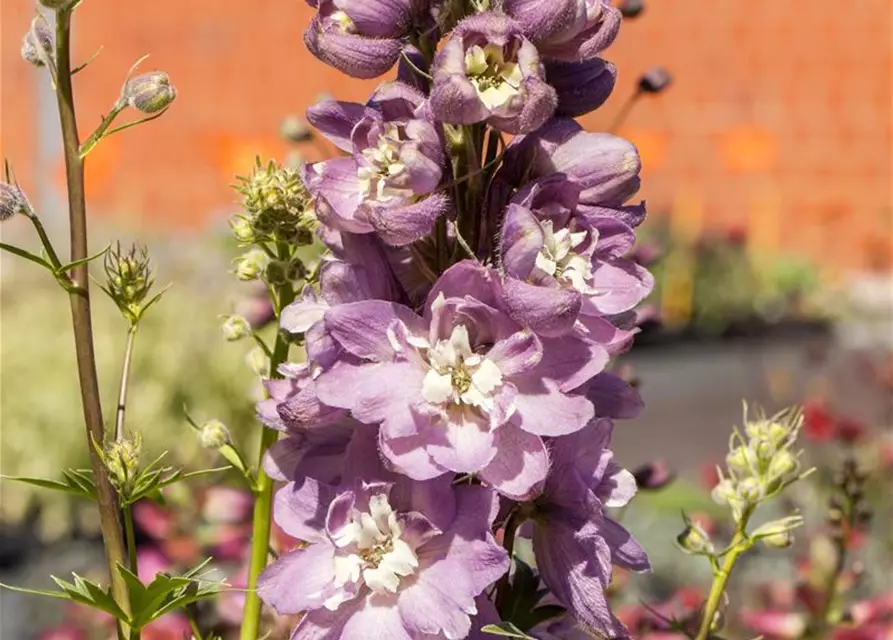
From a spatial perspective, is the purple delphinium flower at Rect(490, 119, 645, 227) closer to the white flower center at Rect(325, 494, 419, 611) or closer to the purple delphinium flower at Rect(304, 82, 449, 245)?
the purple delphinium flower at Rect(304, 82, 449, 245)

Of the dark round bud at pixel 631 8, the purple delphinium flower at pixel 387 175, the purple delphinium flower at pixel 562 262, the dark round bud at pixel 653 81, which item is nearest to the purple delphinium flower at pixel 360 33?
the purple delphinium flower at pixel 387 175

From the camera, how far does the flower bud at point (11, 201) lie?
72 cm

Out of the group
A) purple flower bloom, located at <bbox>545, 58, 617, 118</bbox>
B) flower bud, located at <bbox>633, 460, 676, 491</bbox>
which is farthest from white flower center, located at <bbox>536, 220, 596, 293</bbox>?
flower bud, located at <bbox>633, 460, 676, 491</bbox>

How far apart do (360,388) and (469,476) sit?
3.9 inches

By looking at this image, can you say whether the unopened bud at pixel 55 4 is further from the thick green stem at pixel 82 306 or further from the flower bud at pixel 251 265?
the flower bud at pixel 251 265

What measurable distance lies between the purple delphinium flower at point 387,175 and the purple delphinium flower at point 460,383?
48 mm

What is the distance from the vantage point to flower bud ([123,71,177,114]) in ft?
2.38

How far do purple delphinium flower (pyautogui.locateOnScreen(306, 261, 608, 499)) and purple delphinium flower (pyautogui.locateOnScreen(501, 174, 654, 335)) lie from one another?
0.02m

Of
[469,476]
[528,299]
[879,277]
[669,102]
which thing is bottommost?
[879,277]

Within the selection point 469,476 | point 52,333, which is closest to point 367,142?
point 469,476

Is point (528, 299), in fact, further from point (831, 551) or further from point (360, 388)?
point (831, 551)

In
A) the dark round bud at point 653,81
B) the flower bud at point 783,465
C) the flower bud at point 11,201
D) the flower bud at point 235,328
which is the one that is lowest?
the flower bud at point 783,465

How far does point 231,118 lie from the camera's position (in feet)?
38.1

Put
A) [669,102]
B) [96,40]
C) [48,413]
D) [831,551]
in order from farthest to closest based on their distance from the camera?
[96,40], [669,102], [48,413], [831,551]
